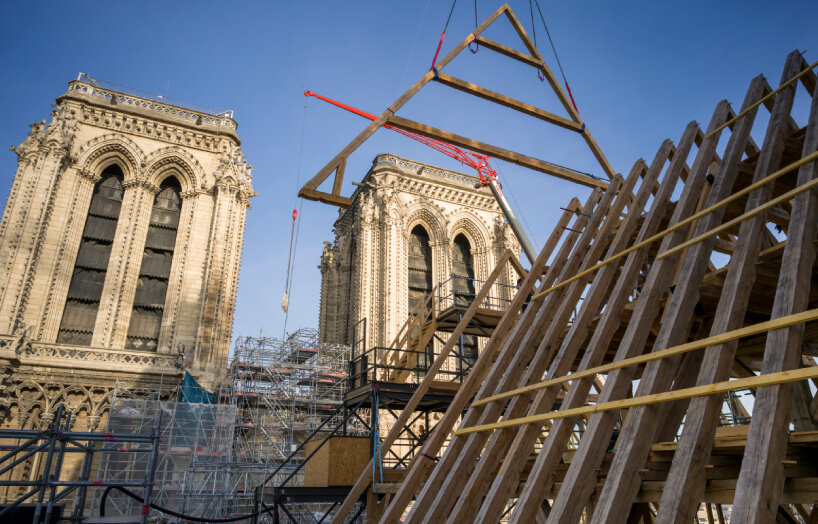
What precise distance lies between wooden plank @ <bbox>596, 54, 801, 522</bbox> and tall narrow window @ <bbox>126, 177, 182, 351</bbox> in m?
26.5

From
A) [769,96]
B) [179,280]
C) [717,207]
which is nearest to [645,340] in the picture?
[717,207]

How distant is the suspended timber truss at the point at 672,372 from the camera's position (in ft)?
11.4

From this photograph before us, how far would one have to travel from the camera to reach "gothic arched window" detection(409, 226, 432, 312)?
34.3 m

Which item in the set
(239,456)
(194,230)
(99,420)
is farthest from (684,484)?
(194,230)

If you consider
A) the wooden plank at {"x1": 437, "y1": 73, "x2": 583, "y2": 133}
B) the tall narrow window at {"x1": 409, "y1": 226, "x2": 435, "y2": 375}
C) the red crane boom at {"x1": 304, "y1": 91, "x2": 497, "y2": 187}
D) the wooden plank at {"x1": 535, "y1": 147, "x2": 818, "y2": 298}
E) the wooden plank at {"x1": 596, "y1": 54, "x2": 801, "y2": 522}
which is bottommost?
the wooden plank at {"x1": 596, "y1": 54, "x2": 801, "y2": 522}

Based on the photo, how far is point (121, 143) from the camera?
28078mm

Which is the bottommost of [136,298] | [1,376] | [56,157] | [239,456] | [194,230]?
[239,456]

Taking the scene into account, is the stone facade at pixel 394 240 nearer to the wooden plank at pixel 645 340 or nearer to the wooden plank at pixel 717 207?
the wooden plank at pixel 717 207

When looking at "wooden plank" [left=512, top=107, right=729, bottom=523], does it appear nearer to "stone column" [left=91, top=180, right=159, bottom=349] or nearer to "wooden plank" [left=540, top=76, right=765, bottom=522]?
"wooden plank" [left=540, top=76, right=765, bottom=522]

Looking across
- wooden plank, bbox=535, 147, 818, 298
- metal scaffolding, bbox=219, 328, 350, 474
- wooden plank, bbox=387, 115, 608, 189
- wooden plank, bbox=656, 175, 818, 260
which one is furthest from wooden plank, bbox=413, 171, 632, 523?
metal scaffolding, bbox=219, 328, 350, 474

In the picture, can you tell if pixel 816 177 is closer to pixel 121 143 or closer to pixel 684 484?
pixel 684 484

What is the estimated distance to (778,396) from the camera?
325cm

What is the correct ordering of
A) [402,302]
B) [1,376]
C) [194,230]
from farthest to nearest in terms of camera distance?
[402,302] < [194,230] < [1,376]

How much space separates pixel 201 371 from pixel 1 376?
300 inches
